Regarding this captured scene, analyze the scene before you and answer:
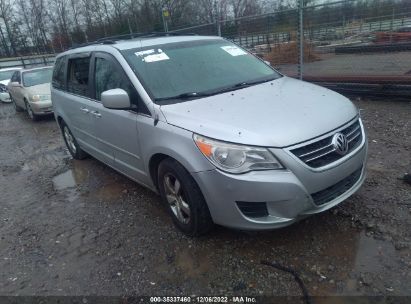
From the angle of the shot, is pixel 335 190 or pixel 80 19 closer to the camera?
pixel 335 190

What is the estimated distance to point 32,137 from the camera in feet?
27.4

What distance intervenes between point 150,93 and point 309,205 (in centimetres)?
175

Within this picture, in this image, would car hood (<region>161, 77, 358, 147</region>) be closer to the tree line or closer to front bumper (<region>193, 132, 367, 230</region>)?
front bumper (<region>193, 132, 367, 230</region>)

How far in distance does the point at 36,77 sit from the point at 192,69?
8959 mm

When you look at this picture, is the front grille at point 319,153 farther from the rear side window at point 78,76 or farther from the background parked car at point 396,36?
the background parked car at point 396,36

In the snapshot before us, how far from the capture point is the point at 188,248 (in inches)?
125

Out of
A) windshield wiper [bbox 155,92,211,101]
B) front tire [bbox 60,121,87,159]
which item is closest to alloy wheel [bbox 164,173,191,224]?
windshield wiper [bbox 155,92,211,101]

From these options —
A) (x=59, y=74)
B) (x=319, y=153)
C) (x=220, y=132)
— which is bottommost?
(x=319, y=153)

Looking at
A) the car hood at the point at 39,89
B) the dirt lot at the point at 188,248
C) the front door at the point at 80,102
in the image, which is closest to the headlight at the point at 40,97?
the car hood at the point at 39,89

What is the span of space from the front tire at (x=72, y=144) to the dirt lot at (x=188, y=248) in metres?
1.14

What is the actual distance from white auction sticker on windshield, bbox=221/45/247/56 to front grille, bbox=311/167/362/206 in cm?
199

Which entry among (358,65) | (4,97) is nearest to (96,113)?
(358,65)

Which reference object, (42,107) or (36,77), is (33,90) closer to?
(42,107)

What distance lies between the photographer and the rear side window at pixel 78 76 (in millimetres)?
4427
